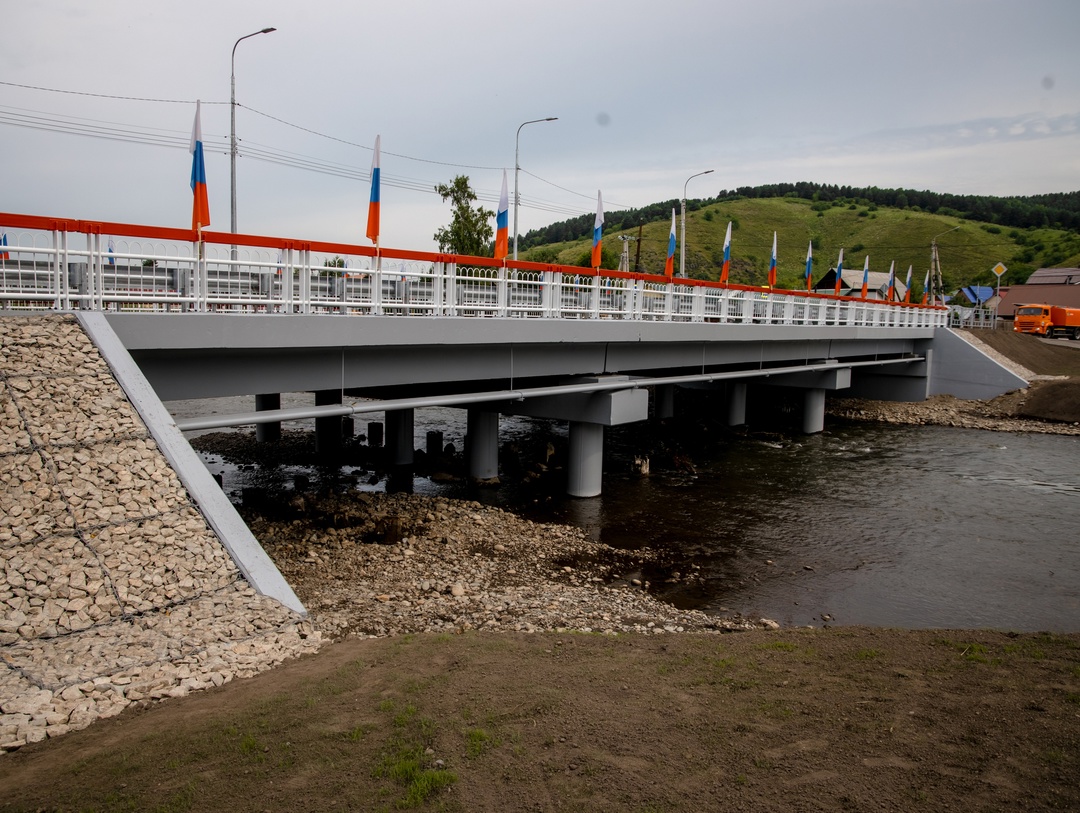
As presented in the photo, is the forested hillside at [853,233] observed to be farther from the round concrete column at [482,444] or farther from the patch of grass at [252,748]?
the patch of grass at [252,748]

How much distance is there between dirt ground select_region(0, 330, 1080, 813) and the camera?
15.8 ft

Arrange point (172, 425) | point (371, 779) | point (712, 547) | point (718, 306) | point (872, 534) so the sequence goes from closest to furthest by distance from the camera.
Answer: point (371, 779)
point (172, 425)
point (712, 547)
point (872, 534)
point (718, 306)

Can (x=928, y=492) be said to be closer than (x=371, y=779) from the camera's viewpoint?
No

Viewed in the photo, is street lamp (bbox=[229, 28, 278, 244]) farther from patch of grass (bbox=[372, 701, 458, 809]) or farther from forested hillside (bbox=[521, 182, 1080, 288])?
forested hillside (bbox=[521, 182, 1080, 288])

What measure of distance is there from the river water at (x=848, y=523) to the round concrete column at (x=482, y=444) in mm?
943

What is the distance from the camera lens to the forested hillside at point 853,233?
116 m

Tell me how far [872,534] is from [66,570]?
14629mm

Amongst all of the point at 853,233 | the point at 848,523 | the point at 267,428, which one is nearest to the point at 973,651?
the point at 848,523

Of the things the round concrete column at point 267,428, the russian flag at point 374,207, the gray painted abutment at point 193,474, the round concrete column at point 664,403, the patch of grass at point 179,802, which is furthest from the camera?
the round concrete column at point 664,403

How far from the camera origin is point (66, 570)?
23.0 ft

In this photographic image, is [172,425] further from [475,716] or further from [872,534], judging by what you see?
[872,534]

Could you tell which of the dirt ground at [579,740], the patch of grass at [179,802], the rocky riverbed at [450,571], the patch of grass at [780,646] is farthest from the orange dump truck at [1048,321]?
the patch of grass at [179,802]

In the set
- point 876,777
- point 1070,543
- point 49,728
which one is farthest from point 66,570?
point 1070,543

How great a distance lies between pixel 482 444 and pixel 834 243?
143m
